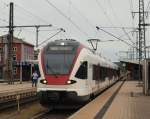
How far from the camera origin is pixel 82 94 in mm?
20891

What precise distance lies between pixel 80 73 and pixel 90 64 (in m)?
2.43

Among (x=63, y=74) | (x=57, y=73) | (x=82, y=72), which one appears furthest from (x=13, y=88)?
(x=63, y=74)

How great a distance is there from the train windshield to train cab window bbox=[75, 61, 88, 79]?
49 centimetres

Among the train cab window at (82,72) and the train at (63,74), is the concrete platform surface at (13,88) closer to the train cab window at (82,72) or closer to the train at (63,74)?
the train at (63,74)

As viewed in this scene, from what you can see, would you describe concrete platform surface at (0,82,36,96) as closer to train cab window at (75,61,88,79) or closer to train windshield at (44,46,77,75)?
train windshield at (44,46,77,75)

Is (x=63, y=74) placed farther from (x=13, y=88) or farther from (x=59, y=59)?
(x=13, y=88)

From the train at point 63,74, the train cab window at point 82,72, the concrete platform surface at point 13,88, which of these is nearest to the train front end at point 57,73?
the train at point 63,74

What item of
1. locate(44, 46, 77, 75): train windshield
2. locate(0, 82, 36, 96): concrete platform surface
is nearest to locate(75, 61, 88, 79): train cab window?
locate(44, 46, 77, 75): train windshield

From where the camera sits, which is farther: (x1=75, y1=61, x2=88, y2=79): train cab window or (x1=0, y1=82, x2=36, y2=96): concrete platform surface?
(x1=0, y1=82, x2=36, y2=96): concrete platform surface

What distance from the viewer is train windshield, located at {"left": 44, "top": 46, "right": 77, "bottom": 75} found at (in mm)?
20766

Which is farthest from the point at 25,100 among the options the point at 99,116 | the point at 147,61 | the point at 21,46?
the point at 21,46

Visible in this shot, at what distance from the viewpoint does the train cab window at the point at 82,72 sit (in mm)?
20891

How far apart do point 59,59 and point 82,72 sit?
3.88 feet

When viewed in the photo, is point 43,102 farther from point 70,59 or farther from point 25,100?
point 25,100
